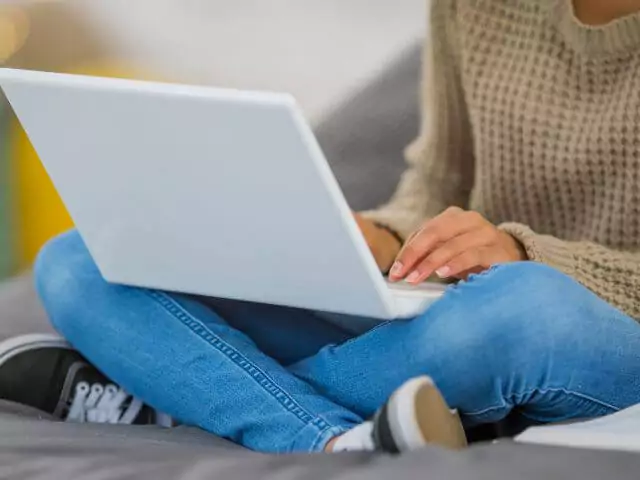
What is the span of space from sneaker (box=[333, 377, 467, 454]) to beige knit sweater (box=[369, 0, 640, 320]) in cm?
21

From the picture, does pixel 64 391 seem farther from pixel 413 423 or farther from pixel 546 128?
pixel 546 128

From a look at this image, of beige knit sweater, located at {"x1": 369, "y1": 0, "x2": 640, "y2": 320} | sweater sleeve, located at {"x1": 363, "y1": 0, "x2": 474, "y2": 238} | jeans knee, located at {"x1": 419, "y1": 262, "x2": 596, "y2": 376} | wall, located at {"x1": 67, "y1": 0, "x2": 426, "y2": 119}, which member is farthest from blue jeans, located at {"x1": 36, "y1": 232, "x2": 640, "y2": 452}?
wall, located at {"x1": 67, "y1": 0, "x2": 426, "y2": 119}

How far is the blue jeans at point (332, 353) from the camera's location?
2.08 feet

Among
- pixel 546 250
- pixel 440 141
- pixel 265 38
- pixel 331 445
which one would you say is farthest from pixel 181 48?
pixel 331 445

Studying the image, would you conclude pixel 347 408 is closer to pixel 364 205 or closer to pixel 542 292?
pixel 542 292

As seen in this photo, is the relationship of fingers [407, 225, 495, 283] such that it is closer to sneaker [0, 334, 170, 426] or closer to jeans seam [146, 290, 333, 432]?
jeans seam [146, 290, 333, 432]

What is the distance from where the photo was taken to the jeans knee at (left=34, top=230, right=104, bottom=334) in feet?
2.64

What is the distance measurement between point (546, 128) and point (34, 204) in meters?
Answer: 1.03

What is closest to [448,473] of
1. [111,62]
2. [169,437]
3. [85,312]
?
[169,437]

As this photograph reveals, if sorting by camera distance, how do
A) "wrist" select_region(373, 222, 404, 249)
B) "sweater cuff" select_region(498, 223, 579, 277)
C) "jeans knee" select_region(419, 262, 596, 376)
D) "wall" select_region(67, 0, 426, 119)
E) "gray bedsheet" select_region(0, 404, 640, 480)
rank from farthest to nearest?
"wall" select_region(67, 0, 426, 119), "wrist" select_region(373, 222, 404, 249), "sweater cuff" select_region(498, 223, 579, 277), "jeans knee" select_region(419, 262, 596, 376), "gray bedsheet" select_region(0, 404, 640, 480)

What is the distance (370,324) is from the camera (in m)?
0.76

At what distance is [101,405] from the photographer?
818 millimetres

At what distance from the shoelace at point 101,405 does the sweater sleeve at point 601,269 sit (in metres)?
0.36

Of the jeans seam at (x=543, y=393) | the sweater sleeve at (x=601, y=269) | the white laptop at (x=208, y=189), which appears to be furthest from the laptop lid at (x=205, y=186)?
the sweater sleeve at (x=601, y=269)
